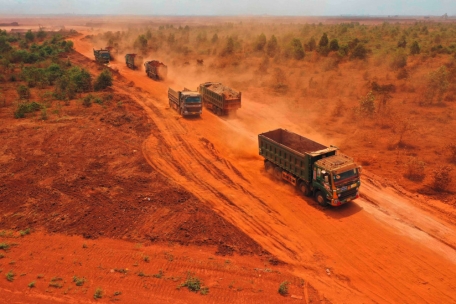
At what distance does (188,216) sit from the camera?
14.4m

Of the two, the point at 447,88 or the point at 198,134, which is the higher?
the point at 447,88

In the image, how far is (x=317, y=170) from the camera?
1480cm

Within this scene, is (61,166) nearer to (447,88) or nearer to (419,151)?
(419,151)

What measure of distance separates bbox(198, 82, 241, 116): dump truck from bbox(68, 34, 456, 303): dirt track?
19.6 ft

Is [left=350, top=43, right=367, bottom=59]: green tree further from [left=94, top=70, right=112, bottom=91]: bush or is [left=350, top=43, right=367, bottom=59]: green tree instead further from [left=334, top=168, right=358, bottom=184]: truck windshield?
[left=334, top=168, right=358, bottom=184]: truck windshield

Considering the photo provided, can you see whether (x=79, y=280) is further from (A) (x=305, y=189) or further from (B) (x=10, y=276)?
(A) (x=305, y=189)

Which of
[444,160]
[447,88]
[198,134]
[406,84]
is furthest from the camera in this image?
[406,84]

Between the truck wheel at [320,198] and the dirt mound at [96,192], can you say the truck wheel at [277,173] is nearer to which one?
the truck wheel at [320,198]

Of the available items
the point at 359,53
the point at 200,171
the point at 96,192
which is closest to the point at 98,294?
the point at 96,192

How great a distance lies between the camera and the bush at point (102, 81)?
3475 cm

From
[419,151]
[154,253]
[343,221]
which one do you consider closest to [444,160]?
[419,151]

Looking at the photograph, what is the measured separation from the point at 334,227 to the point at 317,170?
242cm

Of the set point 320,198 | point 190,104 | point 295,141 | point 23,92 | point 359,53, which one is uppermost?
point 359,53

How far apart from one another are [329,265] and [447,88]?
26.2 meters
